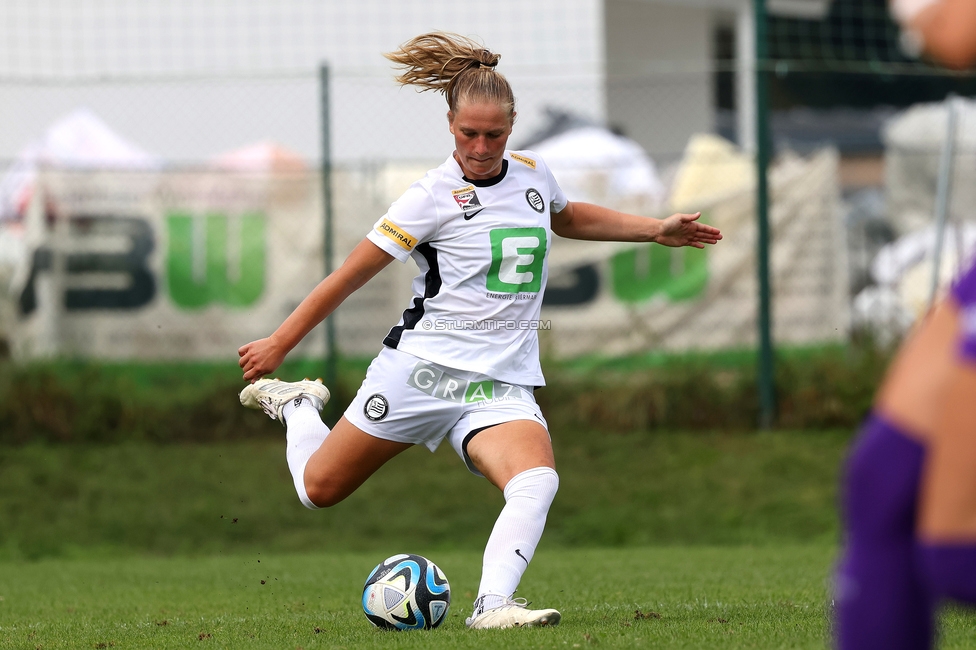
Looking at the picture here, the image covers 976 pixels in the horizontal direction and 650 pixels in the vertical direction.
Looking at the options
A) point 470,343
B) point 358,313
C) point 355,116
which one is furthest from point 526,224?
point 355,116

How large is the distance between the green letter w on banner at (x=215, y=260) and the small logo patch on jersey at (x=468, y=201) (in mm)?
6626

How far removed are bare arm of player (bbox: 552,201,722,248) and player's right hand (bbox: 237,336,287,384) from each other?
1.31m

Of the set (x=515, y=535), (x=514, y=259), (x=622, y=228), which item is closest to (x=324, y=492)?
(x=515, y=535)

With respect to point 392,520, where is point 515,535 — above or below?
above

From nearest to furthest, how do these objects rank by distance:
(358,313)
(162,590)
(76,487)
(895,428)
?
(895,428)
(162,590)
(76,487)
(358,313)

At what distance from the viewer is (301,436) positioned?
5254 millimetres

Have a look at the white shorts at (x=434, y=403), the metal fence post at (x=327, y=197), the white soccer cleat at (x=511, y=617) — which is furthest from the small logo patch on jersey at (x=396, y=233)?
the metal fence post at (x=327, y=197)

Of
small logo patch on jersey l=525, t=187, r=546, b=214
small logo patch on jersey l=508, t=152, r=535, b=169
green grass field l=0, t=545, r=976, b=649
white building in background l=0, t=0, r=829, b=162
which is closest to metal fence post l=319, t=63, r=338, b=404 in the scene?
white building in background l=0, t=0, r=829, b=162

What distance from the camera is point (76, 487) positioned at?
10.1 meters

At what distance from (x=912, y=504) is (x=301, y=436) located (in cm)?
343

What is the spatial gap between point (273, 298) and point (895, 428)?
936 centimetres

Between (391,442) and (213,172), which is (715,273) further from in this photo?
(391,442)

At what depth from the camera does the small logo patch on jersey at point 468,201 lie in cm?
480

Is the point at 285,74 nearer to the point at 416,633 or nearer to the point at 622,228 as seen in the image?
the point at 622,228
